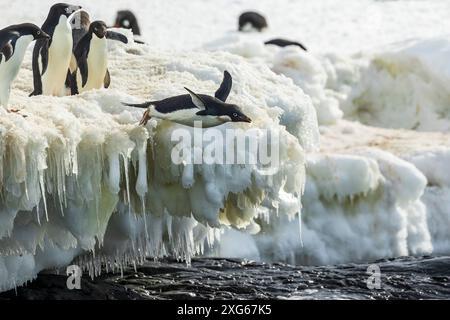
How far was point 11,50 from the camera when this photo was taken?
27.0 feet

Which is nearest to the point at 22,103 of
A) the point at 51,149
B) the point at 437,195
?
the point at 51,149

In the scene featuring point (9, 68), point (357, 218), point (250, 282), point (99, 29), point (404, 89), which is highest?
point (404, 89)

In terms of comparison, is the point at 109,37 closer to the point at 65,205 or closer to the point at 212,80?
the point at 212,80

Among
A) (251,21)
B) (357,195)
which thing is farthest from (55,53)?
(251,21)

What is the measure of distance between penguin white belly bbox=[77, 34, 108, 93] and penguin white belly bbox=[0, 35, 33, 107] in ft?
3.20

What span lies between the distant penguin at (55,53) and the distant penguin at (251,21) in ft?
38.1

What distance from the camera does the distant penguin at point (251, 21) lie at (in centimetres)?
2077

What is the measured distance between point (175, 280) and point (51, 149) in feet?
6.21

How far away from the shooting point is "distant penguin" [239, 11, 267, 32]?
68.1ft

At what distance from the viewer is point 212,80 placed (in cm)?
949

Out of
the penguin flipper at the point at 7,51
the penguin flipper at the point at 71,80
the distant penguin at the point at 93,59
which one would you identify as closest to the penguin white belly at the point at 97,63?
the distant penguin at the point at 93,59

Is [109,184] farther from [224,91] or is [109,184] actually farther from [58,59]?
[58,59]

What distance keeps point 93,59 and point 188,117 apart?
1549 millimetres

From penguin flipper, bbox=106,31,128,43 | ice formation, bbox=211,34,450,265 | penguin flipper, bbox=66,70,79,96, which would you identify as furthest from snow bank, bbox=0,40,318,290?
ice formation, bbox=211,34,450,265
